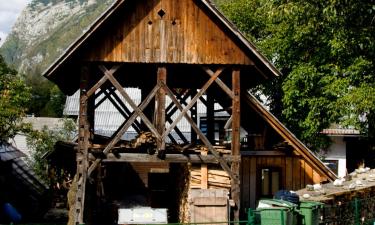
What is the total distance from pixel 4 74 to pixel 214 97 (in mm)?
9858

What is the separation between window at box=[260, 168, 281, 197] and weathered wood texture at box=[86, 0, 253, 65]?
6.42m

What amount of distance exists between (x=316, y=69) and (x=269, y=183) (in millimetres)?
8181

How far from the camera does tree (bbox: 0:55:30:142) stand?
22186 millimetres

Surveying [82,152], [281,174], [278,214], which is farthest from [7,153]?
[278,214]

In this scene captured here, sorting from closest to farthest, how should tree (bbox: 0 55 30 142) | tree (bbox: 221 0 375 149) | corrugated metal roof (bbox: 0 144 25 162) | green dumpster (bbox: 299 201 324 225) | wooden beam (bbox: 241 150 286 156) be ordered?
green dumpster (bbox: 299 201 324 225) < wooden beam (bbox: 241 150 286 156) < tree (bbox: 0 55 30 142) < tree (bbox: 221 0 375 149) < corrugated metal roof (bbox: 0 144 25 162)

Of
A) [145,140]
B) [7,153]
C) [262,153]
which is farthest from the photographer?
[7,153]

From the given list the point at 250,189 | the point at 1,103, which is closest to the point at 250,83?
the point at 250,189

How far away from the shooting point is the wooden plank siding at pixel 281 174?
72.2 ft

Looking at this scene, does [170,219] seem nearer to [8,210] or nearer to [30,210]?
[8,210]

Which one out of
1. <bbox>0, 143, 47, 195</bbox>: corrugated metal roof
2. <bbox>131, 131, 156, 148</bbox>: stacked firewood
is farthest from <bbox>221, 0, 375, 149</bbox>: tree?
<bbox>0, 143, 47, 195</bbox>: corrugated metal roof

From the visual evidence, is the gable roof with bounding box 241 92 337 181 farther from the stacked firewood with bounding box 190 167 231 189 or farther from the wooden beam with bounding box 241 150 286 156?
the stacked firewood with bounding box 190 167 231 189

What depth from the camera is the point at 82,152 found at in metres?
17.3

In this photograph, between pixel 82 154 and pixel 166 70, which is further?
pixel 166 70

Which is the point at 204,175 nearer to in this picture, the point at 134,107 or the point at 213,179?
the point at 213,179
